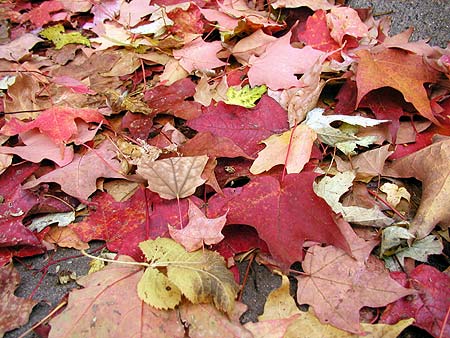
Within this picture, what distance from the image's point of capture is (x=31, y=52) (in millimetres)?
1963

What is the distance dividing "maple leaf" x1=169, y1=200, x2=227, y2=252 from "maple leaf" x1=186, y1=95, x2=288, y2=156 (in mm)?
314

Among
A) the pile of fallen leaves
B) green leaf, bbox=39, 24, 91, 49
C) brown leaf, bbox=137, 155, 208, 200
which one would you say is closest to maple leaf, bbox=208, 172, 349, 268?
the pile of fallen leaves

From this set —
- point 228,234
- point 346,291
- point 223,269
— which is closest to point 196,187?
point 228,234

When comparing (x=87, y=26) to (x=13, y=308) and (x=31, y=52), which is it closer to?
(x=31, y=52)

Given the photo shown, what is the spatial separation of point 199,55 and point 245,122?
1.61 feet

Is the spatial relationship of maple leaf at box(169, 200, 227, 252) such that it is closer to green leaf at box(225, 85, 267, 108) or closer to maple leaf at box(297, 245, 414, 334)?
maple leaf at box(297, 245, 414, 334)

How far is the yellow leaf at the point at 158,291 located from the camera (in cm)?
98

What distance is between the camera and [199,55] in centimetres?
174

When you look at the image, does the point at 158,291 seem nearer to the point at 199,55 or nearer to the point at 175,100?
the point at 175,100

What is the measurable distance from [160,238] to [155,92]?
690 mm

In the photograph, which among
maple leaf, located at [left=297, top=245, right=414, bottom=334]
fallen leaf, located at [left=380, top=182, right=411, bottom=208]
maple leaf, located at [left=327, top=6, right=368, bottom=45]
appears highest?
maple leaf, located at [left=327, top=6, right=368, bottom=45]

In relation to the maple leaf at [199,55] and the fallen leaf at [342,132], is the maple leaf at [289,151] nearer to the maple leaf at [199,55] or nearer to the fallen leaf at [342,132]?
the fallen leaf at [342,132]

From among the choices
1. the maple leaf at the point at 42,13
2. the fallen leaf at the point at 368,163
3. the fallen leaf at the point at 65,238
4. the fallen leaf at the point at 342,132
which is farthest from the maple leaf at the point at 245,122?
the maple leaf at the point at 42,13

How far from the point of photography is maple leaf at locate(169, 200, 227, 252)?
1.08 m
